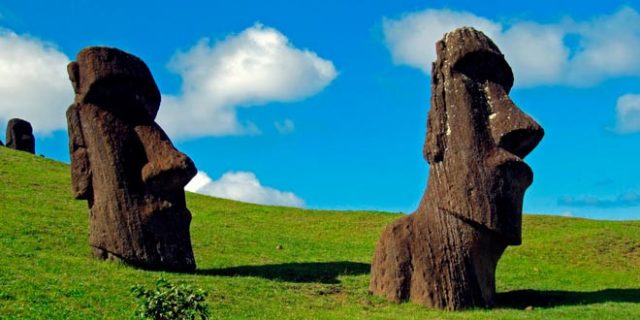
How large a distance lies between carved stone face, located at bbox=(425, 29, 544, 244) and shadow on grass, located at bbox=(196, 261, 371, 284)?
206 inches

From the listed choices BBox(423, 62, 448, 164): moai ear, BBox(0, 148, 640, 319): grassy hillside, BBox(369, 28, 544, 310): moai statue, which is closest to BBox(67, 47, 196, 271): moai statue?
BBox(0, 148, 640, 319): grassy hillside

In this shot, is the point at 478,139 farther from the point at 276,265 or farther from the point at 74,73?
the point at 74,73

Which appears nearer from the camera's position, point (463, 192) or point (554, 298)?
point (463, 192)

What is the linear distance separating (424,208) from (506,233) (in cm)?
206

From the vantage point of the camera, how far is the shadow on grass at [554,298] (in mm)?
20281

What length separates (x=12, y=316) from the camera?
14398mm

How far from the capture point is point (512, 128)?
1923cm

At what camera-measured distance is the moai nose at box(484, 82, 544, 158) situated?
1930 centimetres

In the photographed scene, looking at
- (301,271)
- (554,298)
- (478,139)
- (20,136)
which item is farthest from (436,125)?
(20,136)

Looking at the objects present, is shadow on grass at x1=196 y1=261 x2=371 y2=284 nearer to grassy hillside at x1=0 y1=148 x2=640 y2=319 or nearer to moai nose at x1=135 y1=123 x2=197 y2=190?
grassy hillside at x1=0 y1=148 x2=640 y2=319

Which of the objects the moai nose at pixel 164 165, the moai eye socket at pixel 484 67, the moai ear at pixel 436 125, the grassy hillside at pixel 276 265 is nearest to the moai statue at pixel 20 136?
the grassy hillside at pixel 276 265

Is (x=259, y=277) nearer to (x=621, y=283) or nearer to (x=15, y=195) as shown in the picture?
(x=621, y=283)

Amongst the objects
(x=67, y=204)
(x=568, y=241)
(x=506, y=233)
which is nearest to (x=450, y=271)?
(x=506, y=233)

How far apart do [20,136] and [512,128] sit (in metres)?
44.0
